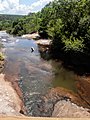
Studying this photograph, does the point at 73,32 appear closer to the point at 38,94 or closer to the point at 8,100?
the point at 38,94

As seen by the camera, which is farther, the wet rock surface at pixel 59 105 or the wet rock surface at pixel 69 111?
the wet rock surface at pixel 59 105

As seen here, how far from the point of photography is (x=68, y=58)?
51875mm

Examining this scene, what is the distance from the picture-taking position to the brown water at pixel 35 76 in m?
32.2

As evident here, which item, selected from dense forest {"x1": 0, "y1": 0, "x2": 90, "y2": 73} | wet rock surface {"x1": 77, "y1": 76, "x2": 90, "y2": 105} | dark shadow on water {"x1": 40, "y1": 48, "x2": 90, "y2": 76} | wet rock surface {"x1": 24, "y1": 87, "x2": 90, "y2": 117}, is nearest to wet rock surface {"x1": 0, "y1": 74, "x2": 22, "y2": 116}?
wet rock surface {"x1": 24, "y1": 87, "x2": 90, "y2": 117}

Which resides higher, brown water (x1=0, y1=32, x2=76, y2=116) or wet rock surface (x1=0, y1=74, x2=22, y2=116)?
wet rock surface (x1=0, y1=74, x2=22, y2=116)

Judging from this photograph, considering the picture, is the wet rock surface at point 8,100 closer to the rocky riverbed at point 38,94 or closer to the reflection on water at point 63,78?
the rocky riverbed at point 38,94

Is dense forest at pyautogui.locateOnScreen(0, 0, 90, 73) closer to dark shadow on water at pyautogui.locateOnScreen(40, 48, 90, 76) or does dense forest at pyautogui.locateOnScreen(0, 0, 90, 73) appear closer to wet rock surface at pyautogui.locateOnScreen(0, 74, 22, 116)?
dark shadow on water at pyautogui.locateOnScreen(40, 48, 90, 76)

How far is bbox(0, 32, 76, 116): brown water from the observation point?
32.2m

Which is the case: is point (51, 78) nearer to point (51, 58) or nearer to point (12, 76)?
point (12, 76)

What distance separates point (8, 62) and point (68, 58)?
11.6m

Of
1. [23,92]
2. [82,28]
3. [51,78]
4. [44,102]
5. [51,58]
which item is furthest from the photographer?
[51,58]

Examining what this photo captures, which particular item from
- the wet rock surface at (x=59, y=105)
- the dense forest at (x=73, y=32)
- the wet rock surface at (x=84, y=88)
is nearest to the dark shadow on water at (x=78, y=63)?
the dense forest at (x=73, y=32)

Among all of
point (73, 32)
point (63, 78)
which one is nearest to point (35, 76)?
point (63, 78)

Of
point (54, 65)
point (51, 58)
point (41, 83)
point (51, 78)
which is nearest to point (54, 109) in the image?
point (41, 83)
